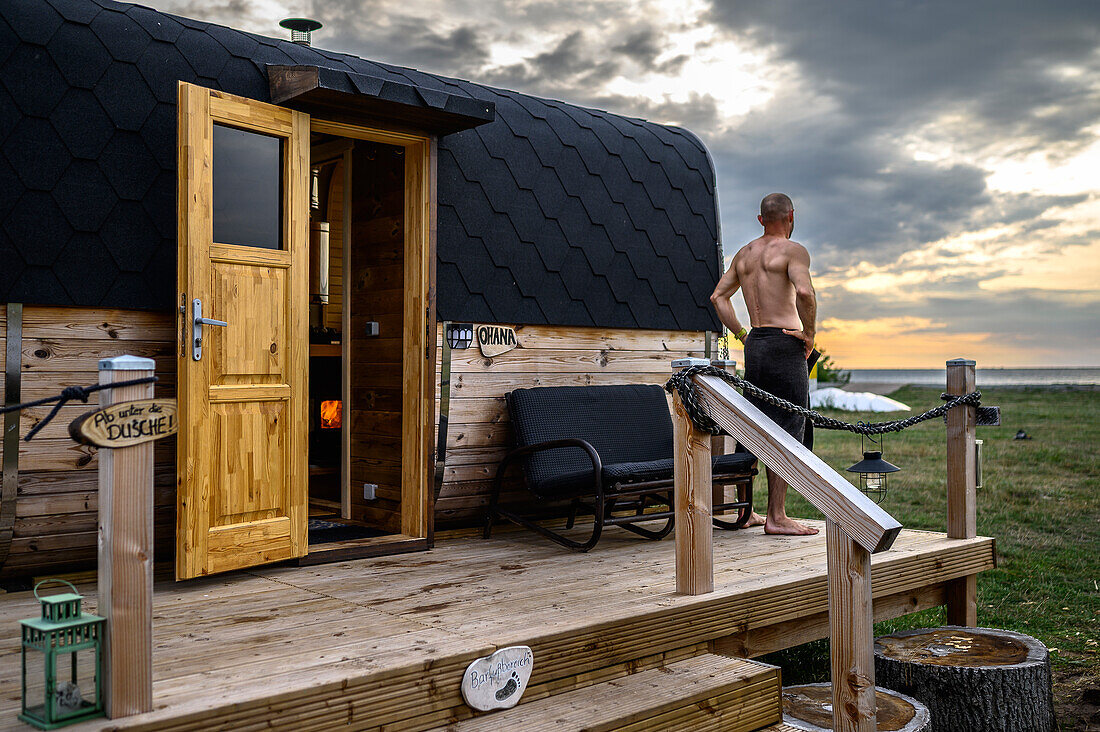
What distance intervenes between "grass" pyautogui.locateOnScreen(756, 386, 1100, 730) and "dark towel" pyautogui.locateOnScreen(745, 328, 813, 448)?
1577mm

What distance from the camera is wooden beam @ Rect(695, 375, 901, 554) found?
2.67 m

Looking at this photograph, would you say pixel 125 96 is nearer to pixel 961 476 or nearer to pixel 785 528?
pixel 785 528

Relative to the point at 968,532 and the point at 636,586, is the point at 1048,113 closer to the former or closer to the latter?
the point at 968,532

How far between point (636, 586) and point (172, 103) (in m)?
2.86

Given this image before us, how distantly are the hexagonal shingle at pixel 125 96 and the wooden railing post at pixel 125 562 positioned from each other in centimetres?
197

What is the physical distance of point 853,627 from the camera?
2.76 meters

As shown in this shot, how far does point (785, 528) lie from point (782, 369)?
3.05 feet

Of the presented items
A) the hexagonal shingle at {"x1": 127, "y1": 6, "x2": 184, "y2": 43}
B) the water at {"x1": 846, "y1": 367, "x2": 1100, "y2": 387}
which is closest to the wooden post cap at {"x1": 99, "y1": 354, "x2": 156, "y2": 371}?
the hexagonal shingle at {"x1": 127, "y1": 6, "x2": 184, "y2": 43}

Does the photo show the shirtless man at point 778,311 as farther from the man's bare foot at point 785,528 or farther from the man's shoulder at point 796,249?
the man's bare foot at point 785,528

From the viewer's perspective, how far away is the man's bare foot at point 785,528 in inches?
190

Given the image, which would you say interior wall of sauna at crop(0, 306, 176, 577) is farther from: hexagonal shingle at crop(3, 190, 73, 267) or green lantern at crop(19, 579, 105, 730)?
green lantern at crop(19, 579, 105, 730)

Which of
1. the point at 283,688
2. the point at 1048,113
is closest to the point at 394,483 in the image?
the point at 283,688

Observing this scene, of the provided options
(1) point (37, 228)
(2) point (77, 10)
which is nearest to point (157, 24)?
(2) point (77, 10)

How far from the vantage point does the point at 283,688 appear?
2.25 metres
